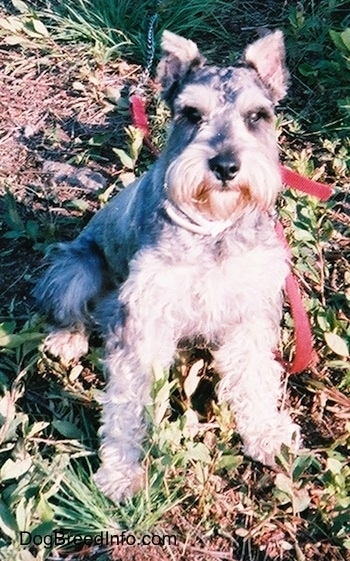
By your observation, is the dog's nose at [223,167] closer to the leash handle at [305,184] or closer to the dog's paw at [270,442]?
the leash handle at [305,184]

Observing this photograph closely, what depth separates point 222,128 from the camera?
463 centimetres

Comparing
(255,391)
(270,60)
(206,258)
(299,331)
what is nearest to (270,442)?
(255,391)

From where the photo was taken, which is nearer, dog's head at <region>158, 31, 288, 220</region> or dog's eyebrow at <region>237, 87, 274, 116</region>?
dog's head at <region>158, 31, 288, 220</region>

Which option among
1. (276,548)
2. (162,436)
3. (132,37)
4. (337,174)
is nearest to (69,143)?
(132,37)

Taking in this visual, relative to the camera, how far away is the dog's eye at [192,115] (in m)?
4.74

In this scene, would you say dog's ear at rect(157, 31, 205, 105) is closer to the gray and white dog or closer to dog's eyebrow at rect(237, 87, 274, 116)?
the gray and white dog

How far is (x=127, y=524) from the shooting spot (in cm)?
474

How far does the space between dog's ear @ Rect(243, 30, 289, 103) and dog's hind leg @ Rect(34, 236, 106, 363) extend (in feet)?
5.46

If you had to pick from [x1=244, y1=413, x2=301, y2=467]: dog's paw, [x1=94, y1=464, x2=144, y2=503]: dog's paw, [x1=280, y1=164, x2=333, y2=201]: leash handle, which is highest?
[x1=280, y1=164, x2=333, y2=201]: leash handle

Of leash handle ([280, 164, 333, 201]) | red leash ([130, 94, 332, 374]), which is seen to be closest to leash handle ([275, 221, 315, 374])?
red leash ([130, 94, 332, 374])

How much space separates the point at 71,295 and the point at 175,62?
1.66 meters

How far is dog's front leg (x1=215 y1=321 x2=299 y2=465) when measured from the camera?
17.4 feet

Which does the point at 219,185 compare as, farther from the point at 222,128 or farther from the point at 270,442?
the point at 270,442

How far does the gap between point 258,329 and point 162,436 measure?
90cm
